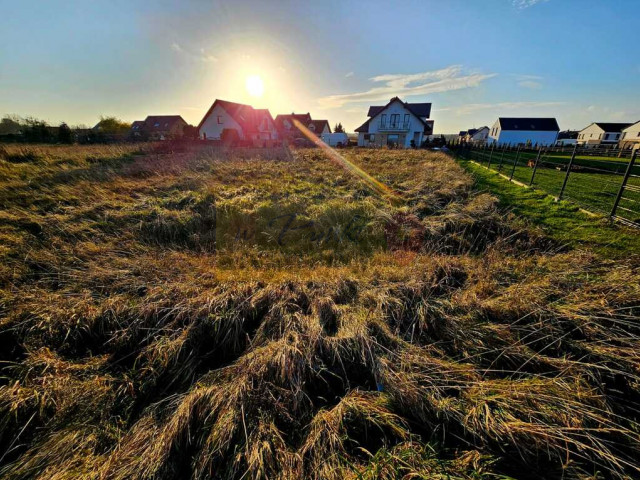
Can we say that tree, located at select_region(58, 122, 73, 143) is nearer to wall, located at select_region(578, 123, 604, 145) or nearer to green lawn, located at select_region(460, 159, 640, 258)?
green lawn, located at select_region(460, 159, 640, 258)

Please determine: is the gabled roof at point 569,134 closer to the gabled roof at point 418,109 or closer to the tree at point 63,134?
the gabled roof at point 418,109

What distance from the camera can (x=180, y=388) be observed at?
8.38 feet

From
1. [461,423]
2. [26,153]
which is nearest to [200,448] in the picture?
[461,423]

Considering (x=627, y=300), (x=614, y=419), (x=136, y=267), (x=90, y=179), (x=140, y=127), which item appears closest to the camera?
(x=614, y=419)

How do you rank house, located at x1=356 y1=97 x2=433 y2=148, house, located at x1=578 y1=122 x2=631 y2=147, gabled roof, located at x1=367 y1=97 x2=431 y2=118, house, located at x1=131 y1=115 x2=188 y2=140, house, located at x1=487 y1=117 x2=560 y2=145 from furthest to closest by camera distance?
1. house, located at x1=578 y1=122 x2=631 y2=147
2. house, located at x1=487 y1=117 x2=560 y2=145
3. house, located at x1=131 y1=115 x2=188 y2=140
4. gabled roof, located at x1=367 y1=97 x2=431 y2=118
5. house, located at x1=356 y1=97 x2=433 y2=148

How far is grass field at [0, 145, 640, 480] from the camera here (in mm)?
1869

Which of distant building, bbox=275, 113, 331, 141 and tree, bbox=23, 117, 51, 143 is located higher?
distant building, bbox=275, 113, 331, 141

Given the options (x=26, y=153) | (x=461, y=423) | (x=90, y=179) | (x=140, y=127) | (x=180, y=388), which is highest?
(x=140, y=127)

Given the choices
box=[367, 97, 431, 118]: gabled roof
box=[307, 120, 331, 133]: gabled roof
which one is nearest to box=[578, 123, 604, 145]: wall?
box=[367, 97, 431, 118]: gabled roof

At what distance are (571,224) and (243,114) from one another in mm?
38881

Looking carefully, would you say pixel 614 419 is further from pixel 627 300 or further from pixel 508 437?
pixel 627 300

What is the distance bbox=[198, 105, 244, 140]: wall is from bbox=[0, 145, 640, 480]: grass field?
110 feet

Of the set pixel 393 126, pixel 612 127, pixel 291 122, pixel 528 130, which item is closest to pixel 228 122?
pixel 291 122

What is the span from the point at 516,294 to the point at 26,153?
668 inches
